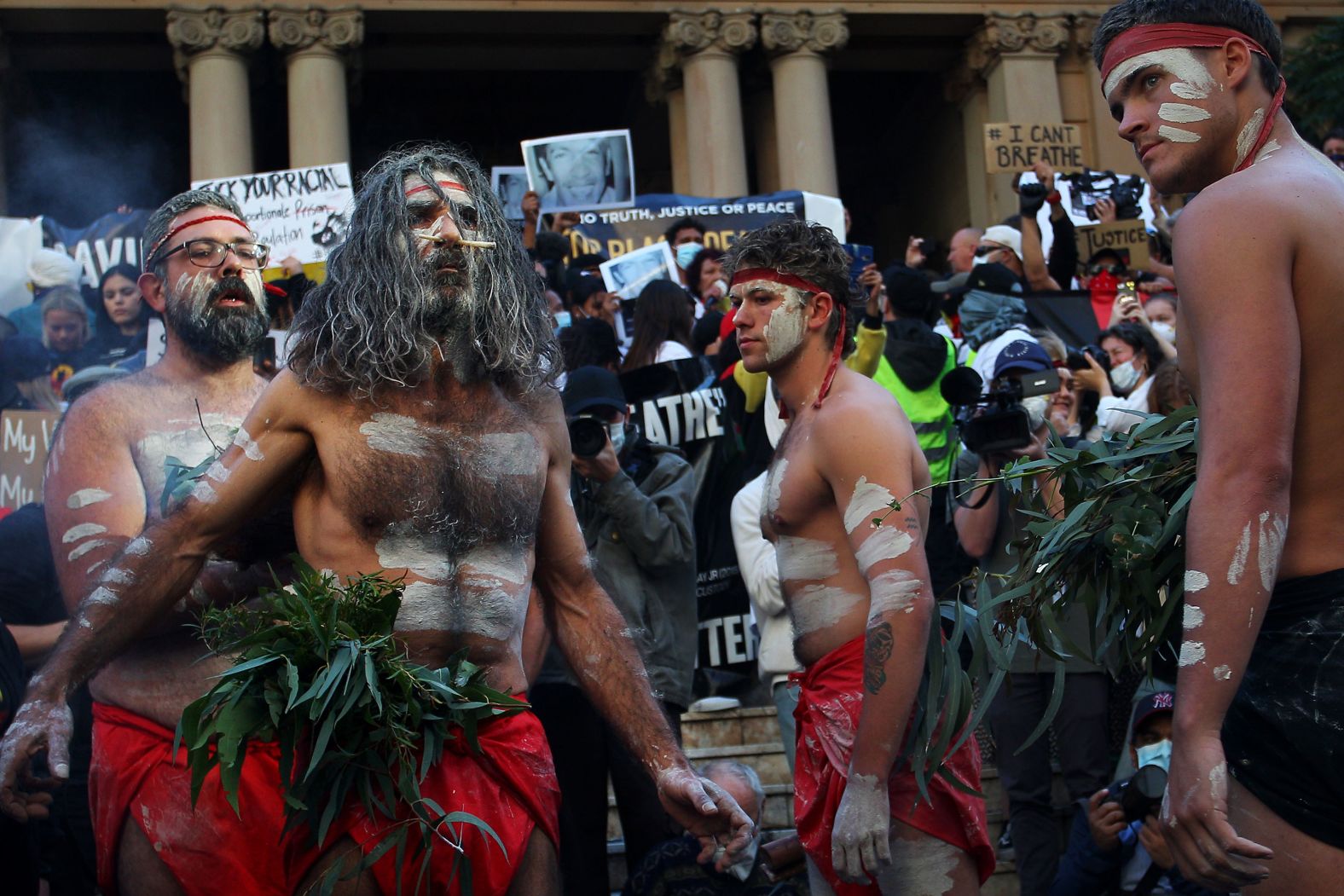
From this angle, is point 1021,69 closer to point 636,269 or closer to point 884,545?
point 636,269

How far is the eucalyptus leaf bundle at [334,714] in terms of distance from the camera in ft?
10.5

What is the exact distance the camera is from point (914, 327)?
25.6 feet

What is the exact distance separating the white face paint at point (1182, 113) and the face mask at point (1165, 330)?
652 cm

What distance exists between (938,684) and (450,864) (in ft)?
4.00

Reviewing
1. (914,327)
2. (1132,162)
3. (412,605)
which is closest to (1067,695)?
(914,327)

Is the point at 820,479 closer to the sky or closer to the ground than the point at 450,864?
closer to the sky

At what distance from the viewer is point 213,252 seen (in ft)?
15.1

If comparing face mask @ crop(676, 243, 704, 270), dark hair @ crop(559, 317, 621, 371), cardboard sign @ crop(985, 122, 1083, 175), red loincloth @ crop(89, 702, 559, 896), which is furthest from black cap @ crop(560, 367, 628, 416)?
cardboard sign @ crop(985, 122, 1083, 175)

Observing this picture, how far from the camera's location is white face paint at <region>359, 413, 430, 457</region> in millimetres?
3545

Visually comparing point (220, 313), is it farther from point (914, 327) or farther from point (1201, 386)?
point (914, 327)

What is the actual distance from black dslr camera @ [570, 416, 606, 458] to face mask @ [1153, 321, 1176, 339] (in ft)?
15.4

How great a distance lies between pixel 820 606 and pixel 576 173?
9.45 meters

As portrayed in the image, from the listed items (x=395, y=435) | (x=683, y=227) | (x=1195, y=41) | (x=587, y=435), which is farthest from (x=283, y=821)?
(x=683, y=227)

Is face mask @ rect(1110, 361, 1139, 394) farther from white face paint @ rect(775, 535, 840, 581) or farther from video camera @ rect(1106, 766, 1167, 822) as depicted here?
white face paint @ rect(775, 535, 840, 581)
